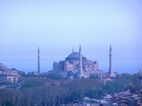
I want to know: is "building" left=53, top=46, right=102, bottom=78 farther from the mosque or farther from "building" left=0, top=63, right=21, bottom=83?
"building" left=0, top=63, right=21, bottom=83

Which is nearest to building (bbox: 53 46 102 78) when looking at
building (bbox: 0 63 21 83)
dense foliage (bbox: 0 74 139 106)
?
building (bbox: 0 63 21 83)

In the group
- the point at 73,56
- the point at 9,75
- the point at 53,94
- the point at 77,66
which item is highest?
the point at 73,56

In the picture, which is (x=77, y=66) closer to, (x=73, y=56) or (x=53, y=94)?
(x=73, y=56)

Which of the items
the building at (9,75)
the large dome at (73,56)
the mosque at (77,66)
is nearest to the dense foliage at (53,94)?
the building at (9,75)

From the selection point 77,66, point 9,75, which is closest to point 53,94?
point 9,75

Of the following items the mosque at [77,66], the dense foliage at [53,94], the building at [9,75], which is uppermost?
the mosque at [77,66]

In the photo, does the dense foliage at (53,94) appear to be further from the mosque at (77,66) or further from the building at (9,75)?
the mosque at (77,66)

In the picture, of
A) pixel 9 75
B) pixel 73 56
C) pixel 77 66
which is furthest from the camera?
pixel 73 56

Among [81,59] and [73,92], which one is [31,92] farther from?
[81,59]
